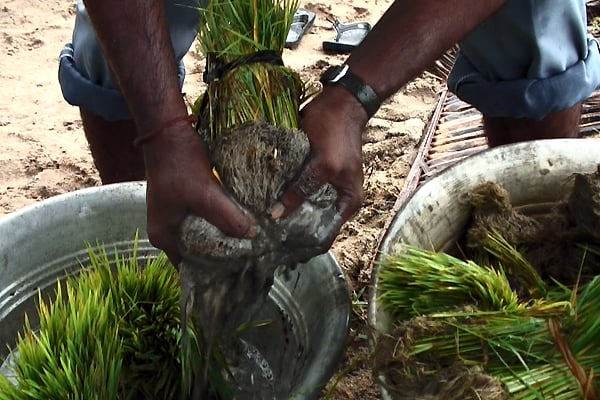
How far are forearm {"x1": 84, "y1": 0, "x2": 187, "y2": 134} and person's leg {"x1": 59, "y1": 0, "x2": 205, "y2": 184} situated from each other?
1.52ft

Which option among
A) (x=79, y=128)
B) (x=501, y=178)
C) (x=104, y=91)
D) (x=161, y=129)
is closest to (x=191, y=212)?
(x=161, y=129)

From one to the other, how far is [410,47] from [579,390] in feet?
2.20

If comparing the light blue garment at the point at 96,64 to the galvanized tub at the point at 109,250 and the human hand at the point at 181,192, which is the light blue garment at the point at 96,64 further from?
the human hand at the point at 181,192

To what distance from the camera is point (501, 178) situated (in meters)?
1.74

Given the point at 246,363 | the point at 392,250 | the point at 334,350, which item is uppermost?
the point at 392,250

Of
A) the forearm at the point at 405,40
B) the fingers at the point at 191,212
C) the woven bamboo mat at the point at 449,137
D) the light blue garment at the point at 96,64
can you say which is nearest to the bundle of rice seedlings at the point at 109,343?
the fingers at the point at 191,212

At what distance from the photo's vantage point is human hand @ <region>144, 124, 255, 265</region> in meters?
1.29

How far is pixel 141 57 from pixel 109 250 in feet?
2.02

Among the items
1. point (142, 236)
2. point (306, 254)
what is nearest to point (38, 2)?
point (142, 236)

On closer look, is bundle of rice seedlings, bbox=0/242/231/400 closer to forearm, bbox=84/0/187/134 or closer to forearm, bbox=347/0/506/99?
forearm, bbox=84/0/187/134

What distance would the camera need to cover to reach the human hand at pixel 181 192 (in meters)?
1.29

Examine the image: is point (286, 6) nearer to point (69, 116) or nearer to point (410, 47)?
point (410, 47)

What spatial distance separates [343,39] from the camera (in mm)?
3529

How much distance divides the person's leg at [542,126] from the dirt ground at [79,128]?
0.51m
